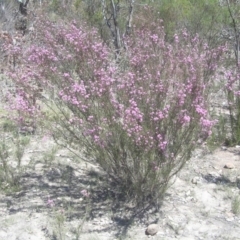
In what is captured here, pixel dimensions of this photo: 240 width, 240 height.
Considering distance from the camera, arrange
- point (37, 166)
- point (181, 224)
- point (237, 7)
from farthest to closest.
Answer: point (237, 7) < point (37, 166) < point (181, 224)

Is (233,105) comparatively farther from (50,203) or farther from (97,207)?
(50,203)

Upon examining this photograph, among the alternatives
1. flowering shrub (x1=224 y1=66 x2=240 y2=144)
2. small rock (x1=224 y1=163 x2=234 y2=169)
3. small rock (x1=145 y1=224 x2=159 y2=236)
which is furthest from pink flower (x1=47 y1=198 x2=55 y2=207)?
flowering shrub (x1=224 y1=66 x2=240 y2=144)

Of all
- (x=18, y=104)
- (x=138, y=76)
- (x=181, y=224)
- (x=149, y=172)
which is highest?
(x=138, y=76)

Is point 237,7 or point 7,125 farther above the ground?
point 237,7

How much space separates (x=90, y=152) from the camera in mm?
4199

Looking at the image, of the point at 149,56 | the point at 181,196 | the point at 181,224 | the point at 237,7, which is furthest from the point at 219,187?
the point at 237,7

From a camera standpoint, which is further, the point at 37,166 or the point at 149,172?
the point at 37,166

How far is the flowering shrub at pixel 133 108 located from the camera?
3740mm

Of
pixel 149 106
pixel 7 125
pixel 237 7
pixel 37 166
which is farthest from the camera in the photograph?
pixel 237 7

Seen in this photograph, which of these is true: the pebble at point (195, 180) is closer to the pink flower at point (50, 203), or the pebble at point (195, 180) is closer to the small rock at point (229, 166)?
the small rock at point (229, 166)

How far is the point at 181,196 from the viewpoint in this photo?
4.55 m

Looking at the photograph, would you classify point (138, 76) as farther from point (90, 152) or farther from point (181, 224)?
point (181, 224)

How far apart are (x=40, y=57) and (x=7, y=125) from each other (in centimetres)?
186

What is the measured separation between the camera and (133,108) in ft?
12.0
